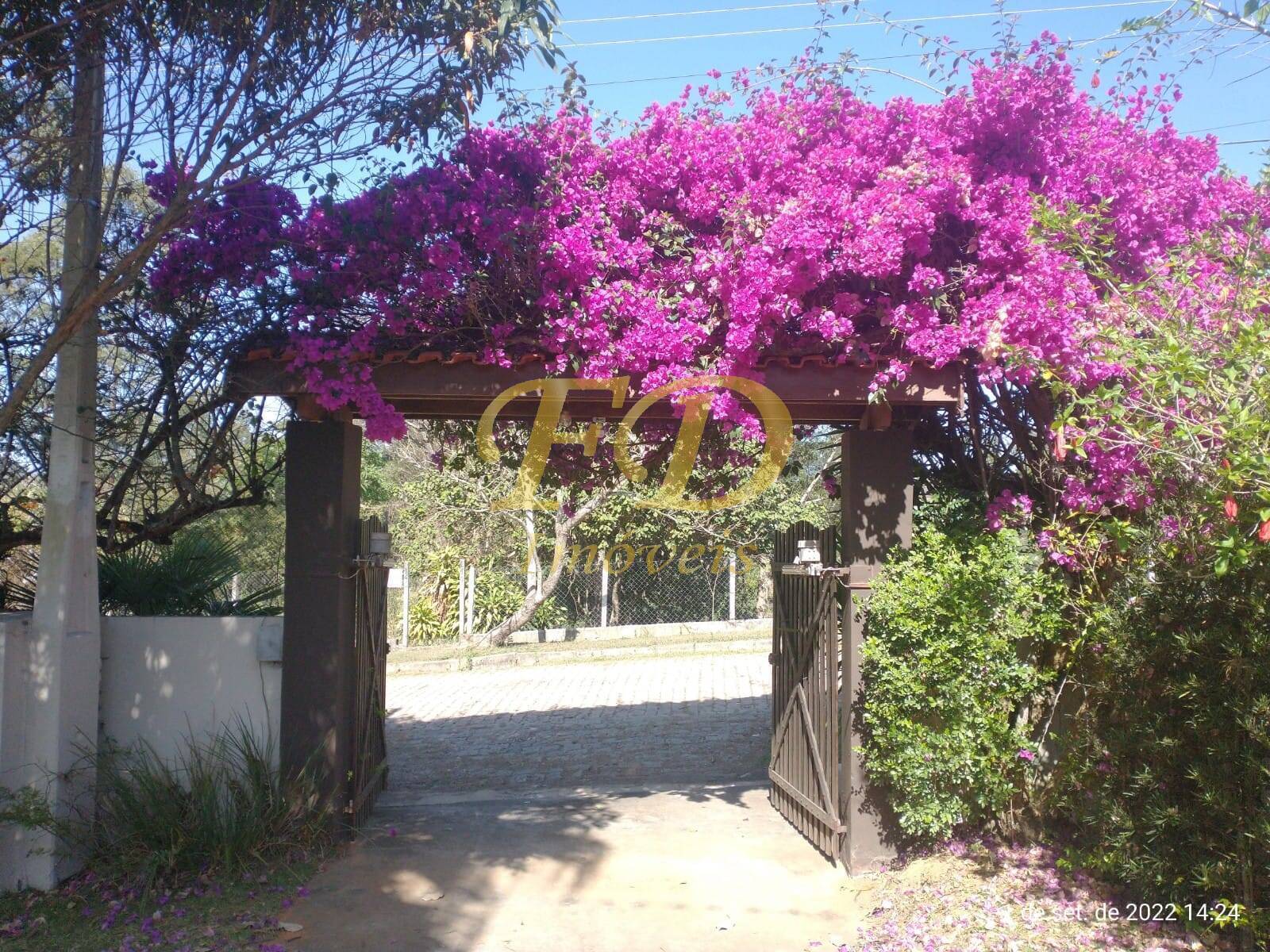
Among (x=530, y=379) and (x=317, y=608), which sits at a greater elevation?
(x=530, y=379)

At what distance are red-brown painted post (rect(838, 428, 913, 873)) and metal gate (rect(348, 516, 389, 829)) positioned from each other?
287cm

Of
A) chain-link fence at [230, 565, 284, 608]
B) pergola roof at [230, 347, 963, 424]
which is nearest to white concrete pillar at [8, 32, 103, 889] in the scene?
pergola roof at [230, 347, 963, 424]

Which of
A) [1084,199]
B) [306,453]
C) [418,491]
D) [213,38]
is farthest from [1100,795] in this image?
[418,491]

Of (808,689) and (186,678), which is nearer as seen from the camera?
(186,678)

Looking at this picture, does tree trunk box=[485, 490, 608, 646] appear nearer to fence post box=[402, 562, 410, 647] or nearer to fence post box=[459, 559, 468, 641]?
fence post box=[459, 559, 468, 641]

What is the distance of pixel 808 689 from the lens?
634 cm

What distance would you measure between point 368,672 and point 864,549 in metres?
3.28

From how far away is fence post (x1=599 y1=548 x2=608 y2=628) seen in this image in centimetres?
1628

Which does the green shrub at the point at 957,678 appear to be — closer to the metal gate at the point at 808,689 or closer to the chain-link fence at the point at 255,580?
the metal gate at the point at 808,689

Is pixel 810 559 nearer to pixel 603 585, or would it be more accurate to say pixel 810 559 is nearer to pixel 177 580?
pixel 177 580

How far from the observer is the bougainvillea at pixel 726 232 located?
5.30m

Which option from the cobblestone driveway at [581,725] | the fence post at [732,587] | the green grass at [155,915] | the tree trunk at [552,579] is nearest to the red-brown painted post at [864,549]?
the cobblestone driveway at [581,725]

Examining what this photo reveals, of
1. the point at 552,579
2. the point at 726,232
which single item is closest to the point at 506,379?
the point at 726,232

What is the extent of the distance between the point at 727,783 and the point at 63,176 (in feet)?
19.5
